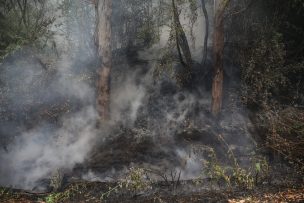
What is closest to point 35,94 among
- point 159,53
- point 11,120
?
point 11,120

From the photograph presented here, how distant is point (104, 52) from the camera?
1172cm

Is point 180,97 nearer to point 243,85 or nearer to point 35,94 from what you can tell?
point 243,85

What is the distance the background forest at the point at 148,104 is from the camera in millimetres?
8906

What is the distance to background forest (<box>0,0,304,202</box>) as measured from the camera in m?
8.91

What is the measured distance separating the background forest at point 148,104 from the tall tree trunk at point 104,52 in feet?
0.11

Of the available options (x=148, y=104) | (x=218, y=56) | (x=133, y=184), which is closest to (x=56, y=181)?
(x=133, y=184)

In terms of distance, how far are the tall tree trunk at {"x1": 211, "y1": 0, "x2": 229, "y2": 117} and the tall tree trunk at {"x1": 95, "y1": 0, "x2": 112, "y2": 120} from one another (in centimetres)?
333

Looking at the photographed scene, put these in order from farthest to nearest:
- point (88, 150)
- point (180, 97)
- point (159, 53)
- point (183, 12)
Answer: point (183, 12), point (159, 53), point (180, 97), point (88, 150)

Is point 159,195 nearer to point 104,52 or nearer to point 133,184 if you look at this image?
point 133,184

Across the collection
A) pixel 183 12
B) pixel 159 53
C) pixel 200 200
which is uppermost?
pixel 183 12

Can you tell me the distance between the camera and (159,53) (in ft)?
44.0

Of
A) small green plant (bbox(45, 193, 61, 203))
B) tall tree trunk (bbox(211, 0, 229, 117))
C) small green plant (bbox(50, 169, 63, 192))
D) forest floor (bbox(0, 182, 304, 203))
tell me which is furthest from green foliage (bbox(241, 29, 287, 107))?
Result: small green plant (bbox(45, 193, 61, 203))

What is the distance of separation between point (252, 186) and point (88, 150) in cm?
484

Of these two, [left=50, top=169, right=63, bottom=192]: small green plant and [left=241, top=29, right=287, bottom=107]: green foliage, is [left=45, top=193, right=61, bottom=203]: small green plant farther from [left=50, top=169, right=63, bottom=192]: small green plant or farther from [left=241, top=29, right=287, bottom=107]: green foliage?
[left=241, top=29, right=287, bottom=107]: green foliage
